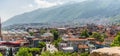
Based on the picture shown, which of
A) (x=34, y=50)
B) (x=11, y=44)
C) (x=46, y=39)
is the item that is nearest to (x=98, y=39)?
(x=46, y=39)

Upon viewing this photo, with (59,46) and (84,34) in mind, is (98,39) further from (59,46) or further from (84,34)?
(59,46)

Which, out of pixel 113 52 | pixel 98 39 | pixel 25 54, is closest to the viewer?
pixel 113 52

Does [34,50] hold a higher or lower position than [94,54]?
lower

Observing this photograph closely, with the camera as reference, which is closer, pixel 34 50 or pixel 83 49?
pixel 34 50

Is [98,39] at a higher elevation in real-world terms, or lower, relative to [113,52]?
lower

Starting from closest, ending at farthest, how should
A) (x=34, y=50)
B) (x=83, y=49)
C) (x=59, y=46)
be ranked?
(x=34, y=50)
(x=83, y=49)
(x=59, y=46)

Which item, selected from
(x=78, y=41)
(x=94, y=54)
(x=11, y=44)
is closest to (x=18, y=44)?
(x=11, y=44)

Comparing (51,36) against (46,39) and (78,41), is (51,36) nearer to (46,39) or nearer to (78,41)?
(46,39)

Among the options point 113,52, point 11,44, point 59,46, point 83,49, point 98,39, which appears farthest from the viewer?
point 11,44

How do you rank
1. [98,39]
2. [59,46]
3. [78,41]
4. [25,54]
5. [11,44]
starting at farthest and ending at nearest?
[11,44], [98,39], [78,41], [59,46], [25,54]
